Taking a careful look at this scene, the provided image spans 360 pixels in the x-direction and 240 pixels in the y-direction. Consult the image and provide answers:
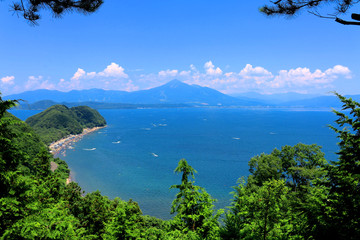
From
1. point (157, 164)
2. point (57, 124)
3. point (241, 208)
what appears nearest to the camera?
point (241, 208)

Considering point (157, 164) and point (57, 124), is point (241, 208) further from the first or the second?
point (57, 124)

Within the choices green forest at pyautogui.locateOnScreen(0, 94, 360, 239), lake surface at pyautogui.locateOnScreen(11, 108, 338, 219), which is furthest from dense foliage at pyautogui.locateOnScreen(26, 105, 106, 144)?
green forest at pyautogui.locateOnScreen(0, 94, 360, 239)

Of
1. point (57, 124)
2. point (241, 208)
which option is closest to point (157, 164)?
point (241, 208)

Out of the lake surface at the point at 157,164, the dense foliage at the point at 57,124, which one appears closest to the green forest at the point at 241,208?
the lake surface at the point at 157,164

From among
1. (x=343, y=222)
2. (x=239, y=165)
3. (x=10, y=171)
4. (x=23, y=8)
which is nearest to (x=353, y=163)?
(x=343, y=222)

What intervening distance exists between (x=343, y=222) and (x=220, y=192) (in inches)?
1893

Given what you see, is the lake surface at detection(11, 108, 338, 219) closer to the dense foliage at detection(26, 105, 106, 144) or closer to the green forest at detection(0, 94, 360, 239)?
the green forest at detection(0, 94, 360, 239)

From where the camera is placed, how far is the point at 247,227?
417 inches

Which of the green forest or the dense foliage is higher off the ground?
the green forest

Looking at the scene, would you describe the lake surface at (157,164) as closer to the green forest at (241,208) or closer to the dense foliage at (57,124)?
the green forest at (241,208)

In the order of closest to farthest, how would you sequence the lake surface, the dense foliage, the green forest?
1. the green forest
2. the lake surface
3. the dense foliage

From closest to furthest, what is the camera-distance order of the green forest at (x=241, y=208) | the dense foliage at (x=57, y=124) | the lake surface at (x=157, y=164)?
the green forest at (x=241, y=208) < the lake surface at (x=157, y=164) < the dense foliage at (x=57, y=124)

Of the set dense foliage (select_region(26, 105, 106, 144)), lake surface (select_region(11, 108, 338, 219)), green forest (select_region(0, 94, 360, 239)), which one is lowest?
lake surface (select_region(11, 108, 338, 219))

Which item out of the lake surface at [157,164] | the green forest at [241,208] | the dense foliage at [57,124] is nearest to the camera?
the green forest at [241,208]
